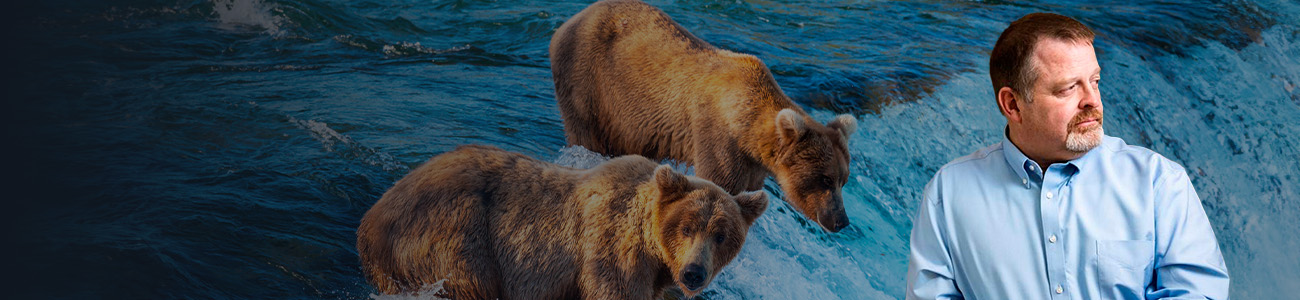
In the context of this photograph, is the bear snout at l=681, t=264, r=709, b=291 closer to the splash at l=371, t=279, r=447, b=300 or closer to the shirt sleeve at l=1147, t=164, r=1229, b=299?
the splash at l=371, t=279, r=447, b=300

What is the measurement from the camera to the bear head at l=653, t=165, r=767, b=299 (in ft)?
10.9

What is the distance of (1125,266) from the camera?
2031mm

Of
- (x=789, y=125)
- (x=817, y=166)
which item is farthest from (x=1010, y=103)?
(x=817, y=166)

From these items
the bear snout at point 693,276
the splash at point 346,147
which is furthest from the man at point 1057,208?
the splash at point 346,147

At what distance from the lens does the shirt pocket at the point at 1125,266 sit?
6.64ft

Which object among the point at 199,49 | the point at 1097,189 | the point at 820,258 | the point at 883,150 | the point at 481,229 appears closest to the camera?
the point at 1097,189

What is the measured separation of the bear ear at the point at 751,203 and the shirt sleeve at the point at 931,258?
122cm

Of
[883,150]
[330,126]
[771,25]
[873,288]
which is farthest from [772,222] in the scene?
[771,25]

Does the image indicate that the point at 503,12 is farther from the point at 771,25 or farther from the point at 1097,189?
the point at 1097,189

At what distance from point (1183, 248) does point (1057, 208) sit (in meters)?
0.27

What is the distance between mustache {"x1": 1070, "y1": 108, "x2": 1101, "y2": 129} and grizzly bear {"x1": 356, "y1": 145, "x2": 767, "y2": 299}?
149 centimetres

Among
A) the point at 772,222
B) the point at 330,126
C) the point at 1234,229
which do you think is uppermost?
the point at 330,126

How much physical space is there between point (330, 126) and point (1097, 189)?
3.80m

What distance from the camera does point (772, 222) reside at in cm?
497
